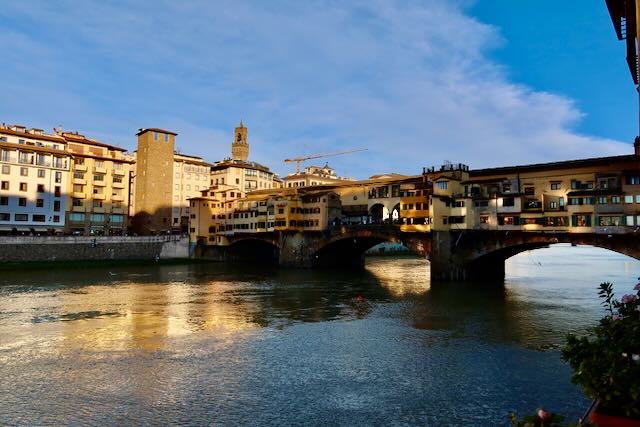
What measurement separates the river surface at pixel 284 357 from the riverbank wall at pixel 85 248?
27637 mm

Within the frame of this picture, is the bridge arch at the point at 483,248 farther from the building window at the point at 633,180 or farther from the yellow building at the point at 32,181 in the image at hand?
the yellow building at the point at 32,181

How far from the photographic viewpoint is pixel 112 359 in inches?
895

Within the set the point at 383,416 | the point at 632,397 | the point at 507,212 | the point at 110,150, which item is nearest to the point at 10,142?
the point at 110,150

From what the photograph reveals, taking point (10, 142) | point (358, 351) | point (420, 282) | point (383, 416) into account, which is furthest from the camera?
point (10, 142)

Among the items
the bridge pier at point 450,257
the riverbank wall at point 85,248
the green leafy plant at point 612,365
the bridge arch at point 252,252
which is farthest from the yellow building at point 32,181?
the green leafy plant at point 612,365

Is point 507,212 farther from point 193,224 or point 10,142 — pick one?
point 10,142

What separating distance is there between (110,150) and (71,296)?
6429 cm

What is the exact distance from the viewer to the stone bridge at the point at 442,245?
50719mm

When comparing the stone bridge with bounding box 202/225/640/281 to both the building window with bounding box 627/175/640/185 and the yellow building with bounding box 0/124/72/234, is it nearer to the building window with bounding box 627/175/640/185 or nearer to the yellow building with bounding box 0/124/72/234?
the building window with bounding box 627/175/640/185

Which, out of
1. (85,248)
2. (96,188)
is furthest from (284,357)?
(96,188)

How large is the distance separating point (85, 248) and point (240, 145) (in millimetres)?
91335

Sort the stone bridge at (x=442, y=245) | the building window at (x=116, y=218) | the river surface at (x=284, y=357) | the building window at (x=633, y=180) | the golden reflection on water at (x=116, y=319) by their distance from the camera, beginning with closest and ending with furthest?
the river surface at (x=284, y=357)
the golden reflection on water at (x=116, y=319)
the building window at (x=633, y=180)
the stone bridge at (x=442, y=245)
the building window at (x=116, y=218)

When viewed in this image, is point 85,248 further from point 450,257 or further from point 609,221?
point 609,221

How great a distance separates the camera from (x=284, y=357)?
23484mm
